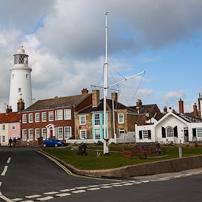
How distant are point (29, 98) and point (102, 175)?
61508mm

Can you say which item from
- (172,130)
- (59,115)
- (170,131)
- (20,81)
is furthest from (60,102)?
(172,130)

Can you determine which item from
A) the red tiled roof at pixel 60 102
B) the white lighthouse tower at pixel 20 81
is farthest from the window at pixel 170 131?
the white lighthouse tower at pixel 20 81

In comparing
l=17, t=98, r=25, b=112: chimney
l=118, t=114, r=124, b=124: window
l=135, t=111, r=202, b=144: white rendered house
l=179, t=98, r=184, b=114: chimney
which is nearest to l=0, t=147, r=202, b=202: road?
l=135, t=111, r=202, b=144: white rendered house

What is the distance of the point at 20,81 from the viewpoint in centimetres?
7162

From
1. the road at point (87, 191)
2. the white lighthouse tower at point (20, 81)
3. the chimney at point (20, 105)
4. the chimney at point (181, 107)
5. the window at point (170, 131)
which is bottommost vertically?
the road at point (87, 191)

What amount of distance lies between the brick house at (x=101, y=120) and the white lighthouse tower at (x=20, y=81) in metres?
21.8

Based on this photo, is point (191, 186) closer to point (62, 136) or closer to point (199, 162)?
point (199, 162)

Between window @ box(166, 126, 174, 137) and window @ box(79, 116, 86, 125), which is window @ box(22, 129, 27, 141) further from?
window @ box(166, 126, 174, 137)

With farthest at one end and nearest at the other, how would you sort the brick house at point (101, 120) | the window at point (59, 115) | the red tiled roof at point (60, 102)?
the red tiled roof at point (60, 102) → the window at point (59, 115) → the brick house at point (101, 120)

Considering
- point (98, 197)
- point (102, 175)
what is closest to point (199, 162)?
point (102, 175)

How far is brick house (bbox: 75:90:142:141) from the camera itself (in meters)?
51.7

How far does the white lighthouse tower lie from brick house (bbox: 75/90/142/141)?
21.8 meters

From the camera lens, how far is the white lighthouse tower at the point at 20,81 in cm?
7169

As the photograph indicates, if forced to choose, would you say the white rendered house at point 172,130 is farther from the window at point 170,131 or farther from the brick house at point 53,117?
the brick house at point 53,117
